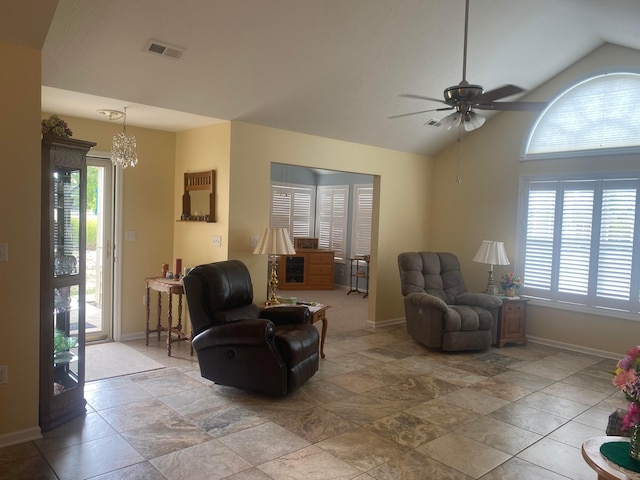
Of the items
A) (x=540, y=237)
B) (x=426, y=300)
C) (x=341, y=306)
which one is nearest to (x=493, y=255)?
(x=540, y=237)

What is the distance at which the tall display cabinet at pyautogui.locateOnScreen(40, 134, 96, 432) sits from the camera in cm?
325

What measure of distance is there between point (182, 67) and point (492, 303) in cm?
443

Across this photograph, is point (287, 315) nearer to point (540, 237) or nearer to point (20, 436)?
point (20, 436)

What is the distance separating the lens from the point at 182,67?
4.00 meters

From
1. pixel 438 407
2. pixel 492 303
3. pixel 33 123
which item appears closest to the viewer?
pixel 33 123

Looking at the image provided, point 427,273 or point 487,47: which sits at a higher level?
point 487,47

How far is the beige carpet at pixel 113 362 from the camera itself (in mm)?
4430

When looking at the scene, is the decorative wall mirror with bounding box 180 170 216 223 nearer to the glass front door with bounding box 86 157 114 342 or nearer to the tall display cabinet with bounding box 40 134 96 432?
the glass front door with bounding box 86 157 114 342

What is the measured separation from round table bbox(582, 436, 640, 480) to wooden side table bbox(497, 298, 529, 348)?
12.5 ft

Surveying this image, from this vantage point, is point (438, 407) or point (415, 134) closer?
point (438, 407)

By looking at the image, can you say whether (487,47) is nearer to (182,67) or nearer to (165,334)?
(182,67)

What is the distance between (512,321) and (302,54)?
4.22 metres

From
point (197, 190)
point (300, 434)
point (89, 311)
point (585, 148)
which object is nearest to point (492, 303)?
point (585, 148)

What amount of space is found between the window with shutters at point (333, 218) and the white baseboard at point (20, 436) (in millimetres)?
7591
